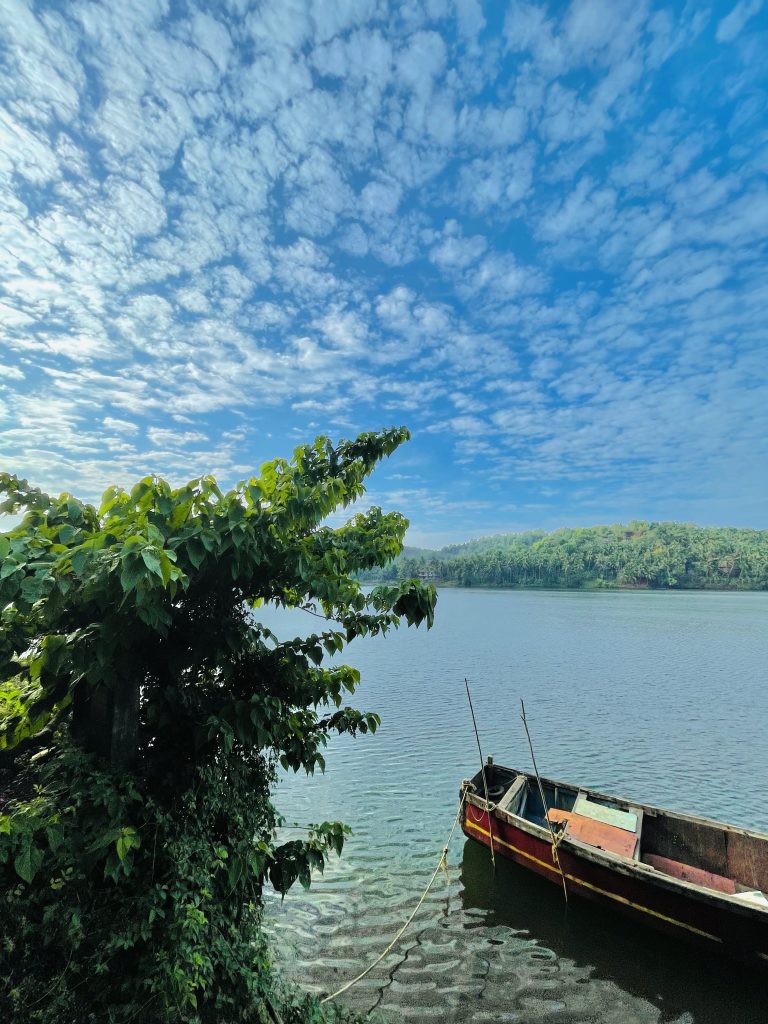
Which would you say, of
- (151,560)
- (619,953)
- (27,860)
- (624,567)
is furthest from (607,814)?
(624,567)

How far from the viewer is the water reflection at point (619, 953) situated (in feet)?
28.8

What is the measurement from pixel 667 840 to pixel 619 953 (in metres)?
3.14

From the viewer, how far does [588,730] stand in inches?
960

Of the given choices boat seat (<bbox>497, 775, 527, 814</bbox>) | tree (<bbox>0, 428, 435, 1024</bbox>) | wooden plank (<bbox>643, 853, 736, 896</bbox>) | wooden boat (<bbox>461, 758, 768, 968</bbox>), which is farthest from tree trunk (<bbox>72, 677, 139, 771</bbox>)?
wooden plank (<bbox>643, 853, 736, 896</bbox>)

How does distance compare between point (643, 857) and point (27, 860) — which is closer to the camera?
point (27, 860)

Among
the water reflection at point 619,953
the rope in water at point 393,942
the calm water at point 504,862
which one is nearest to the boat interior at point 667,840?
the water reflection at point 619,953

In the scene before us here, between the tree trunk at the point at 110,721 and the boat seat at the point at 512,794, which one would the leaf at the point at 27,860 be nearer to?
the tree trunk at the point at 110,721

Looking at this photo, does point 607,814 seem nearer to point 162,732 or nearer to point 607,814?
point 607,814

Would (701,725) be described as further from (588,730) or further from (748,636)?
(748,636)

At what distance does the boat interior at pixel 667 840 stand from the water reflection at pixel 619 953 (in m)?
1.23

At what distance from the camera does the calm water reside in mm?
8906

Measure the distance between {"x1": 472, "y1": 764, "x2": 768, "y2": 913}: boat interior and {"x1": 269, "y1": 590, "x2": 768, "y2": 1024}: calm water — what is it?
1359mm

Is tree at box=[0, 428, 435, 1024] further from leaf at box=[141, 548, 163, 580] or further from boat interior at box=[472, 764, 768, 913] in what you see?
boat interior at box=[472, 764, 768, 913]

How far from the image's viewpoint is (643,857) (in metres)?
12.0
